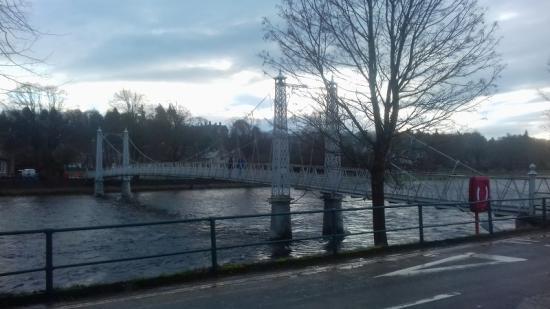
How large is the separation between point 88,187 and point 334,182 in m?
57.4

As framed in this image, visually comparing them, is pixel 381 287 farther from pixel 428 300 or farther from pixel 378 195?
pixel 378 195

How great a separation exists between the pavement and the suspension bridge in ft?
6.46

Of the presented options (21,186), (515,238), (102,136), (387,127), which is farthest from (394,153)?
(102,136)

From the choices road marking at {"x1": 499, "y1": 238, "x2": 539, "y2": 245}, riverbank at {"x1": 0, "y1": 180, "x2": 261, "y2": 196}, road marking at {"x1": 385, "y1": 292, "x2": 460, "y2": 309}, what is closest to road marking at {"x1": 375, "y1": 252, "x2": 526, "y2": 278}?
road marking at {"x1": 385, "y1": 292, "x2": 460, "y2": 309}

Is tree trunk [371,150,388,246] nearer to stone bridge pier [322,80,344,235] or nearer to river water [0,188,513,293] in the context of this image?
stone bridge pier [322,80,344,235]

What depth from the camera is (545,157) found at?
1804 inches

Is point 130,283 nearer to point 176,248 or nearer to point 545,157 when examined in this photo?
point 176,248

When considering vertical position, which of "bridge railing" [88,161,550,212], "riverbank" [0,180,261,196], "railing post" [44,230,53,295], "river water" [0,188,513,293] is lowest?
"river water" [0,188,513,293]

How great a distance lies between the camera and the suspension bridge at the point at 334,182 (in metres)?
18.9

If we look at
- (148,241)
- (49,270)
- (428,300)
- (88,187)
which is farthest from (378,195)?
(88,187)

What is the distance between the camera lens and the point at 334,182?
31953 mm

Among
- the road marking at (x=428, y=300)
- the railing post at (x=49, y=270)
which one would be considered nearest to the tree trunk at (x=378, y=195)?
the road marking at (x=428, y=300)

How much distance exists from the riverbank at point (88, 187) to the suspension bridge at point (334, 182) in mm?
30921

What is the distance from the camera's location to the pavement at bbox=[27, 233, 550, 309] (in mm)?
7195
